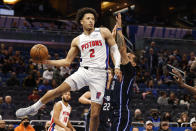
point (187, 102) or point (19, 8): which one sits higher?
point (19, 8)

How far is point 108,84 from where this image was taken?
7.19 metres

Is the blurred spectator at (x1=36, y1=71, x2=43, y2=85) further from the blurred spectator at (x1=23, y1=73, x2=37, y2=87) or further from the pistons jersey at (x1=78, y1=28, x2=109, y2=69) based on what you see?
the pistons jersey at (x1=78, y1=28, x2=109, y2=69)

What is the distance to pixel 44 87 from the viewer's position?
1736cm

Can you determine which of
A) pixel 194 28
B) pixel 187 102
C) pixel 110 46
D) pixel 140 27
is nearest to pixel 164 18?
pixel 194 28

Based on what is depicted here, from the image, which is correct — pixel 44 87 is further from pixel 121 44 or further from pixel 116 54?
pixel 116 54

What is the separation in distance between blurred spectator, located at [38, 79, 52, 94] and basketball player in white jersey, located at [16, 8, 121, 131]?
33.3ft

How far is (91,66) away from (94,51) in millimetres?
300

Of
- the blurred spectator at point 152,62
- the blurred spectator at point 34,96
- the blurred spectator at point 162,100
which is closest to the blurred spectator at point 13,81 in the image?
the blurred spectator at point 34,96

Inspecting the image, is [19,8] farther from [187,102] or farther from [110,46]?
[110,46]

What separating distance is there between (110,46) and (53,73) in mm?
11741

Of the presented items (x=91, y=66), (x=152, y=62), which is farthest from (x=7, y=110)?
(x=152, y=62)

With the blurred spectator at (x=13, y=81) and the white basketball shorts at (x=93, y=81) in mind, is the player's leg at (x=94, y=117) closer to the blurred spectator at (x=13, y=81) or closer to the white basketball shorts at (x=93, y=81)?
the white basketball shorts at (x=93, y=81)

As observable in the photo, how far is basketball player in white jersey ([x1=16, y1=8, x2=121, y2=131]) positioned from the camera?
6938mm

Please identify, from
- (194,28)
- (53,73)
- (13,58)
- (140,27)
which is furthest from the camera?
(194,28)
